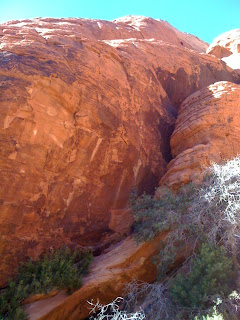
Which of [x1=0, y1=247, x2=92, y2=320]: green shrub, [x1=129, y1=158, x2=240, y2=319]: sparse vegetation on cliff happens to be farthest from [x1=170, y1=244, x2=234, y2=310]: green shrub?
[x1=0, y1=247, x2=92, y2=320]: green shrub

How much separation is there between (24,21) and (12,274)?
9.86m

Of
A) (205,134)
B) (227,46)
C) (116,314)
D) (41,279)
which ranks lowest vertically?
(116,314)

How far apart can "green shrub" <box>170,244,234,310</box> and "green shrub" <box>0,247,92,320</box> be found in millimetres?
2490

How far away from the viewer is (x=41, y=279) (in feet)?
20.0

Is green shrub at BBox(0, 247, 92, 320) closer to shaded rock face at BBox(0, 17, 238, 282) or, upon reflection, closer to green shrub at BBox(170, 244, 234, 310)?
shaded rock face at BBox(0, 17, 238, 282)

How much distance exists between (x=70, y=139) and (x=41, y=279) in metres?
3.87

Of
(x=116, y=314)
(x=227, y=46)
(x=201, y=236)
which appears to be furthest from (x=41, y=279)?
(x=227, y=46)

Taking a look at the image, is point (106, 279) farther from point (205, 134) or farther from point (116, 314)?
point (205, 134)

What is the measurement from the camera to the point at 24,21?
10.7m

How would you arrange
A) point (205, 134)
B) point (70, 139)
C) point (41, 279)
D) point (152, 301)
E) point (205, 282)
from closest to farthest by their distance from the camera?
1. point (205, 282)
2. point (152, 301)
3. point (41, 279)
4. point (70, 139)
5. point (205, 134)

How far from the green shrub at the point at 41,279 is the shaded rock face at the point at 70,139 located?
1.14 ft

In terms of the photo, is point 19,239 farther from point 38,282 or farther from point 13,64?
point 13,64

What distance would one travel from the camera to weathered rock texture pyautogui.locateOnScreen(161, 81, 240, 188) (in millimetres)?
8172

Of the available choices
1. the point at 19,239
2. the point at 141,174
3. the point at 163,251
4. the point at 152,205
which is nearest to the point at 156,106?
the point at 141,174
